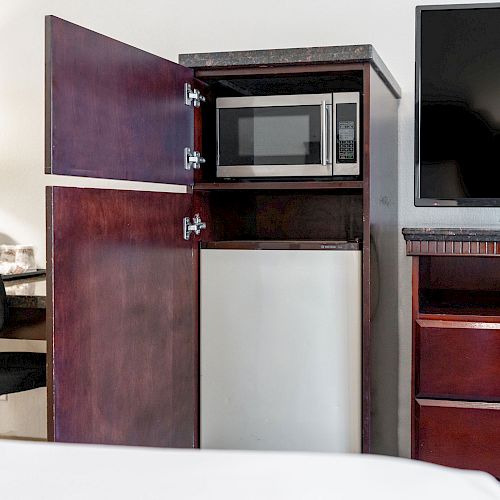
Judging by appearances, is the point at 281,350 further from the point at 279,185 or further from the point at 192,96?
the point at 192,96

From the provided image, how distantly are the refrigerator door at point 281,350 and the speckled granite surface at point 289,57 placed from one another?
0.50 m

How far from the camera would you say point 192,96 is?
7.25 ft

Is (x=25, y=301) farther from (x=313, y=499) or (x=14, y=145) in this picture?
(x=313, y=499)

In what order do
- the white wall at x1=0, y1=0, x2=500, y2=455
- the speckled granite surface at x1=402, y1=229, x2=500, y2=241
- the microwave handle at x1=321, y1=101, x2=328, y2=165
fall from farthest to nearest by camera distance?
the white wall at x1=0, y1=0, x2=500, y2=455, the microwave handle at x1=321, y1=101, x2=328, y2=165, the speckled granite surface at x1=402, y1=229, x2=500, y2=241

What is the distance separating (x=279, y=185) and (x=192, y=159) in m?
0.25

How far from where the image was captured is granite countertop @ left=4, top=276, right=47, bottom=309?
2312mm

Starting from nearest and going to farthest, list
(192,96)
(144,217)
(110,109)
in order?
(110,109), (144,217), (192,96)

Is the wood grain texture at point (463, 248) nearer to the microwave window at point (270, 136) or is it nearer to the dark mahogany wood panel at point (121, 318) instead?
the microwave window at point (270, 136)

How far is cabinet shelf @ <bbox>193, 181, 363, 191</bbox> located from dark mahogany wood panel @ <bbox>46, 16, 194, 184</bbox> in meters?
0.10

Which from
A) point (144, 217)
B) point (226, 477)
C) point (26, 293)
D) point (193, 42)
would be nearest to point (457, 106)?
point (144, 217)

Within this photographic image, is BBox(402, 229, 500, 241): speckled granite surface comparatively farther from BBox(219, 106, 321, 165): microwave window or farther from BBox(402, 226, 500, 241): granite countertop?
BBox(219, 106, 321, 165): microwave window

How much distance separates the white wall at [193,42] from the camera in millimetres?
2789

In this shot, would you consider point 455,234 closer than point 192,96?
Yes

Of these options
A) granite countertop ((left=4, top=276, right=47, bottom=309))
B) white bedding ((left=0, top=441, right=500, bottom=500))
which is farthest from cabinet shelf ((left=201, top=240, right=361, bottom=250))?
white bedding ((left=0, top=441, right=500, bottom=500))
